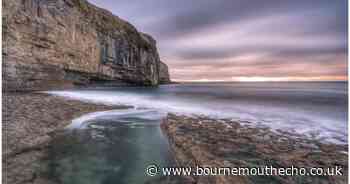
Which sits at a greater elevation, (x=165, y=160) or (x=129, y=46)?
(x=129, y=46)

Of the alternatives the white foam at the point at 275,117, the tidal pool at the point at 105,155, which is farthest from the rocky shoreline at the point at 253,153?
the white foam at the point at 275,117

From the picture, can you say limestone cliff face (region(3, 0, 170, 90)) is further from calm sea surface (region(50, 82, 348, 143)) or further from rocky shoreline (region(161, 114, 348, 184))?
rocky shoreline (region(161, 114, 348, 184))

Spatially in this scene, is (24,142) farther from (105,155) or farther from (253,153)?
(253,153)

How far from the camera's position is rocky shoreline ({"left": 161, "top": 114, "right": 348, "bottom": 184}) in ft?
8.49

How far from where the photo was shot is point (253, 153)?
337cm

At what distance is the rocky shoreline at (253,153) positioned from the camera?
102 inches

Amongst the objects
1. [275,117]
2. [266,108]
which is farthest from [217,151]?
[266,108]

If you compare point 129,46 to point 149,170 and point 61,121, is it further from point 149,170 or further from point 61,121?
point 149,170

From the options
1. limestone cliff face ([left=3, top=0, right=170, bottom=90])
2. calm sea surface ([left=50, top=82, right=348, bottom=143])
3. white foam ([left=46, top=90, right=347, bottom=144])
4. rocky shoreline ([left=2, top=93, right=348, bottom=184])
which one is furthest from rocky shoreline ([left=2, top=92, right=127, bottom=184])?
limestone cliff face ([left=3, top=0, right=170, bottom=90])

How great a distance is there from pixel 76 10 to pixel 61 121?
22.9 meters

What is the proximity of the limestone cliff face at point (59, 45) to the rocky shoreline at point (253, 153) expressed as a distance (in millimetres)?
15735

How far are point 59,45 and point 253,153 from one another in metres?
21.6

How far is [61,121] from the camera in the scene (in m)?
5.26

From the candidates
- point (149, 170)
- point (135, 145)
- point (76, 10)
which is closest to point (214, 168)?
point (149, 170)
